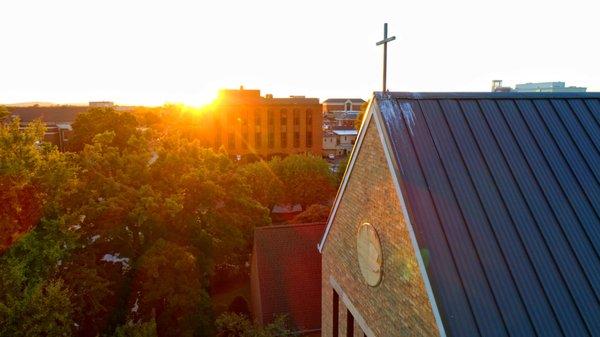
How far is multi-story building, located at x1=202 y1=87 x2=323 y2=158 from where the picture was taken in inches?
2472

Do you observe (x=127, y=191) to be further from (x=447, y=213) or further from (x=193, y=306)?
(x=447, y=213)

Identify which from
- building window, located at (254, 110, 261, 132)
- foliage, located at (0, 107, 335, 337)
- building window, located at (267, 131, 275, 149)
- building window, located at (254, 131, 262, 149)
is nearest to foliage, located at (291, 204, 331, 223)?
foliage, located at (0, 107, 335, 337)

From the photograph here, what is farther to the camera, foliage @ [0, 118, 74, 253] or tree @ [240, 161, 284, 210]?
tree @ [240, 161, 284, 210]

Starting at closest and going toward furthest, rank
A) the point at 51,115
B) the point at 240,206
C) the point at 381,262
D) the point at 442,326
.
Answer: the point at 442,326 → the point at 381,262 → the point at 240,206 → the point at 51,115

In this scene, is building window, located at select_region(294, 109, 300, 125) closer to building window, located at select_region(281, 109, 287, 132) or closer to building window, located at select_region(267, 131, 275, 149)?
building window, located at select_region(281, 109, 287, 132)

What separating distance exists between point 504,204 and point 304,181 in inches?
1138

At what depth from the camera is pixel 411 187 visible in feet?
25.7

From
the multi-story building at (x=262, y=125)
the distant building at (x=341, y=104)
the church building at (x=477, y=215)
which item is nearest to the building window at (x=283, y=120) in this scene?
the multi-story building at (x=262, y=125)

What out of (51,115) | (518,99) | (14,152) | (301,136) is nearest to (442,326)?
(518,99)

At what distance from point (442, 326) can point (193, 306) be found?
14.7m

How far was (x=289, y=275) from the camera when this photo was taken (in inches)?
818

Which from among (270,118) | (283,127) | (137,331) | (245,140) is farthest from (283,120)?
(137,331)

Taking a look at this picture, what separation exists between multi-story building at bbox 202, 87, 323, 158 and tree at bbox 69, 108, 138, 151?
60.0 feet

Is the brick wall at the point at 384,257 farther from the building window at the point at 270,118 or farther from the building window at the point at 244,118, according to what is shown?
the building window at the point at 244,118
